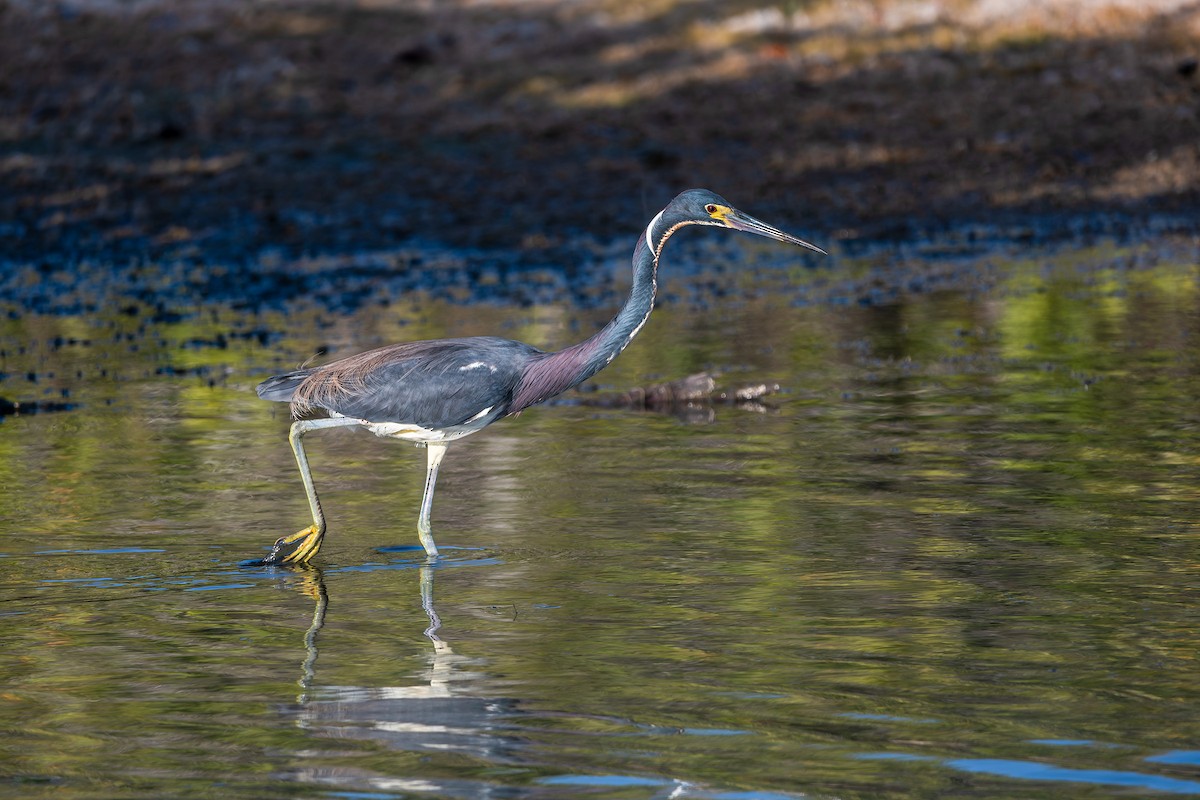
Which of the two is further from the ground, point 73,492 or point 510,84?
point 510,84

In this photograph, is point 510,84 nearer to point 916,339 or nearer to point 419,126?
point 419,126

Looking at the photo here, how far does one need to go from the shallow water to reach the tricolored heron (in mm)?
470

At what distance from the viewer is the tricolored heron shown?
27.8ft

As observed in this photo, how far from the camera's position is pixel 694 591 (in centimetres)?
779

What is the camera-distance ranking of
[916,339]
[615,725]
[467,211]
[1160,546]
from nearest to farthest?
[615,725], [1160,546], [916,339], [467,211]

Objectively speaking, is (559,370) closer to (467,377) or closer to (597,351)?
(597,351)

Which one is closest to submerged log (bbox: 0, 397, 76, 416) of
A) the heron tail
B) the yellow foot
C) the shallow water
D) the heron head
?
the shallow water

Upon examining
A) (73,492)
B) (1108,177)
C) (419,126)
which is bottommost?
(73,492)

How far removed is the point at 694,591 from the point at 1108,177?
48.0 feet

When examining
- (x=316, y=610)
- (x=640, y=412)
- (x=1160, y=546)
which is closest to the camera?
(x=316, y=610)

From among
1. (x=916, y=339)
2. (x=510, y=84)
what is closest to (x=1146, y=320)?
(x=916, y=339)

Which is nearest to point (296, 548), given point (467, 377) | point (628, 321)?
point (467, 377)

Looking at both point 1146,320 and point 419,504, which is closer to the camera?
point 419,504

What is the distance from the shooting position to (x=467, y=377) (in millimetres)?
8516
